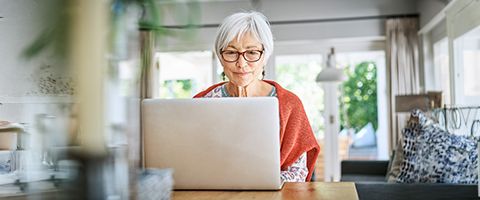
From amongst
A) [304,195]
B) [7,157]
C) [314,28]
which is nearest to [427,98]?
[314,28]

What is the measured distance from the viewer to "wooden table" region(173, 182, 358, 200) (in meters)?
1.20

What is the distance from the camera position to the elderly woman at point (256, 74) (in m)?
1.56

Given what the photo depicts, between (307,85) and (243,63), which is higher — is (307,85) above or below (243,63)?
above

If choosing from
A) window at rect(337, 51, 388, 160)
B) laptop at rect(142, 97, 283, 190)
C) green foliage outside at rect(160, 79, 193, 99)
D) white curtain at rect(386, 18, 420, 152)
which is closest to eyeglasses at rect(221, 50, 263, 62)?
laptop at rect(142, 97, 283, 190)

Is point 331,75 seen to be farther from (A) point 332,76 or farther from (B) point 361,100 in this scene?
(B) point 361,100

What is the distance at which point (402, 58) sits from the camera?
21.0 ft

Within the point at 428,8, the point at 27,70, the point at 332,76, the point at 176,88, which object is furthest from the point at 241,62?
the point at 176,88

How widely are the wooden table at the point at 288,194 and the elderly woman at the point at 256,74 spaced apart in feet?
0.70

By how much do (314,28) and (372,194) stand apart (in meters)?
4.42

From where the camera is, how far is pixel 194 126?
1.26 metres

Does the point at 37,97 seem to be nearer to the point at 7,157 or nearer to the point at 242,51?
the point at 7,157

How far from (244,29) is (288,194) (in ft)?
2.11

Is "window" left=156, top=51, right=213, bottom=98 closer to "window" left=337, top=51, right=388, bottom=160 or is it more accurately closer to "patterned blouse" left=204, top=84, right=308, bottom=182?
"window" left=337, top=51, right=388, bottom=160

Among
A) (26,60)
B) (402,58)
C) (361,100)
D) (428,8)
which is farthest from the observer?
(361,100)
